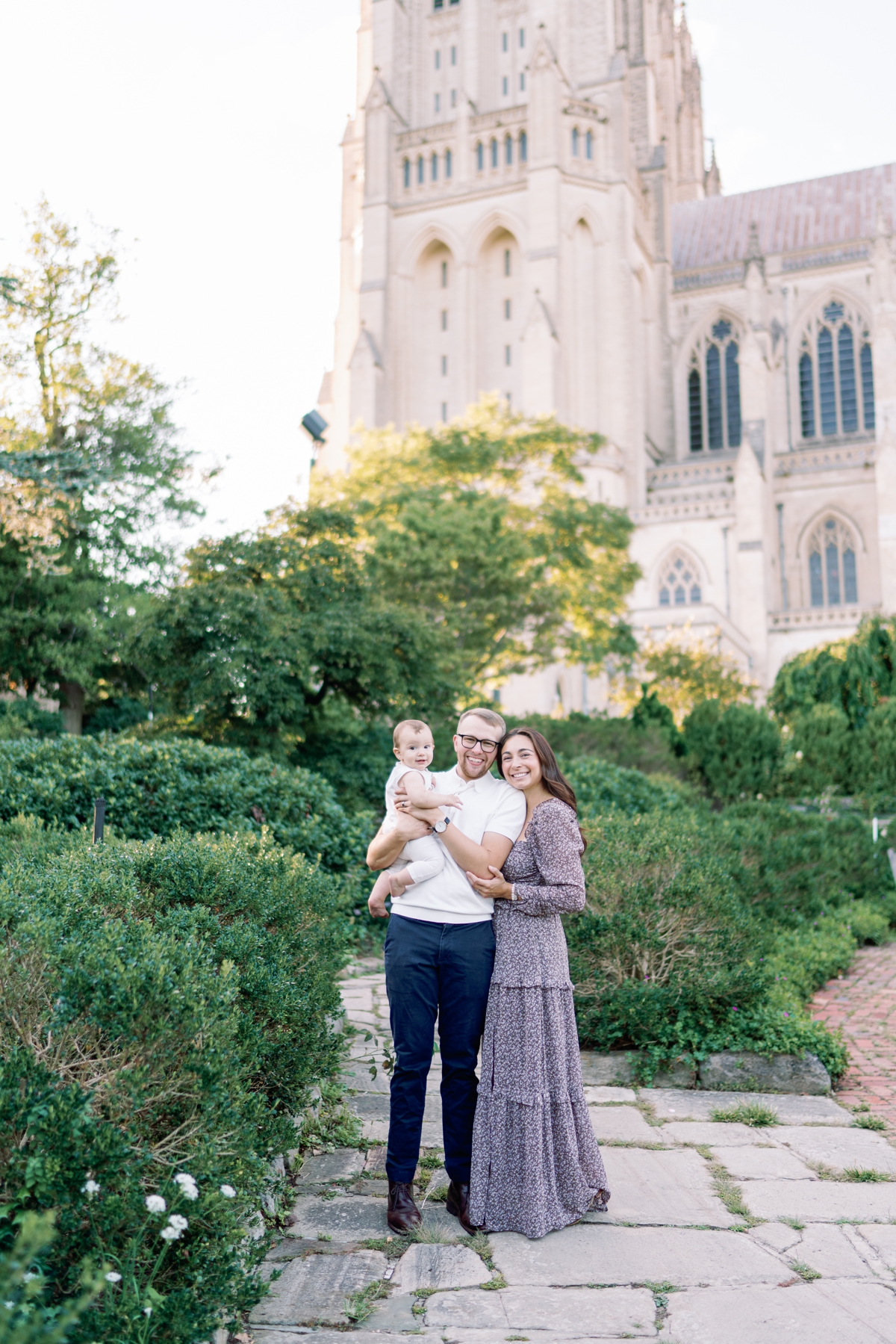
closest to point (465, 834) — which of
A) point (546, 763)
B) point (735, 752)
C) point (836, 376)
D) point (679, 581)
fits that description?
point (546, 763)

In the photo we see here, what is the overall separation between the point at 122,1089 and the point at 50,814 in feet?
18.1

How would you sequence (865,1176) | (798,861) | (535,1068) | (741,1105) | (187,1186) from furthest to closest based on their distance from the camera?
(798,861) → (741,1105) → (865,1176) → (535,1068) → (187,1186)

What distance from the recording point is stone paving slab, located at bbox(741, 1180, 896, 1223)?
371cm

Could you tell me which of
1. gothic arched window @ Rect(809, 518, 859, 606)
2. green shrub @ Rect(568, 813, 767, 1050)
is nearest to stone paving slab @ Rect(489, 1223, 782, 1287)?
green shrub @ Rect(568, 813, 767, 1050)

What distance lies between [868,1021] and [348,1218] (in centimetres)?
452

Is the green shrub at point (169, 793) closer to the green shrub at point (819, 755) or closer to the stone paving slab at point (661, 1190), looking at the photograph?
the stone paving slab at point (661, 1190)

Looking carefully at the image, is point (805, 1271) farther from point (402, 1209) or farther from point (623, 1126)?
point (623, 1126)

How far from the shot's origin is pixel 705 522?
4072 centimetres

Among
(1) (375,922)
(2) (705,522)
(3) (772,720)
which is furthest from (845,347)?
(1) (375,922)

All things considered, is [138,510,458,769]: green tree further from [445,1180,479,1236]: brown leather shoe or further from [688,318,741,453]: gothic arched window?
[688,318,741,453]: gothic arched window

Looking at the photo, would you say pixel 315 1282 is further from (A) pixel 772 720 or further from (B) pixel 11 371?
(B) pixel 11 371

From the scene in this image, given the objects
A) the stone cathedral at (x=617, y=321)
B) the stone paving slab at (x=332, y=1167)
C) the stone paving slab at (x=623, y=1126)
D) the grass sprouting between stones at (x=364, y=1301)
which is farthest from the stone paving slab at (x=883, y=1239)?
the stone cathedral at (x=617, y=321)

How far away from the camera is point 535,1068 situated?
11.9 ft

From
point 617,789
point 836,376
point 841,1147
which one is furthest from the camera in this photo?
point 836,376
